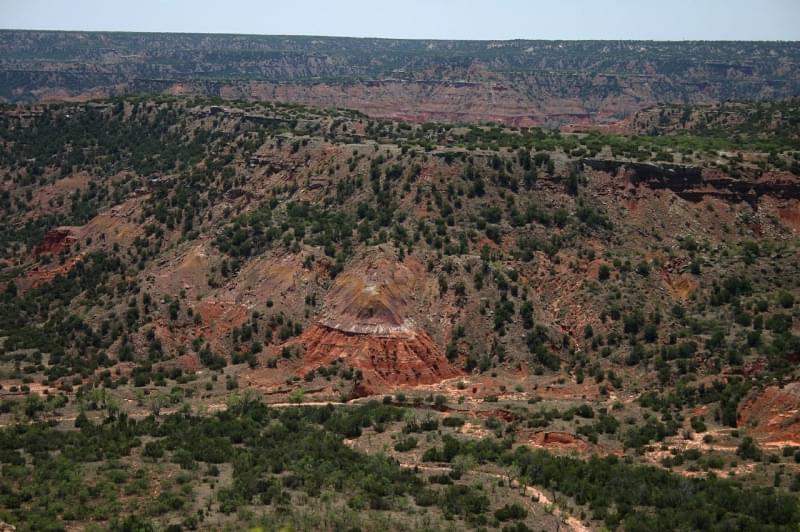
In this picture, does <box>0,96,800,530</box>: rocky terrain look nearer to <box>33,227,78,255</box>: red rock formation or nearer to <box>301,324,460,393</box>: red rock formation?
<box>301,324,460,393</box>: red rock formation

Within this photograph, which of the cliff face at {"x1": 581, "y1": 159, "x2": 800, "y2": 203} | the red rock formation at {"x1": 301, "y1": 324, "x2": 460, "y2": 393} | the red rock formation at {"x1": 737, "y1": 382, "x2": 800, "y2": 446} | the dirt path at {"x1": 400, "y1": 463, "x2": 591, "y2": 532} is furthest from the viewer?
the cliff face at {"x1": 581, "y1": 159, "x2": 800, "y2": 203}

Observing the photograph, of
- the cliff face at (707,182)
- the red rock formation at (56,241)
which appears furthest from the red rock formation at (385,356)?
the red rock formation at (56,241)

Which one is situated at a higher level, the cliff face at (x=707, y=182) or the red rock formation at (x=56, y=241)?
the cliff face at (x=707, y=182)

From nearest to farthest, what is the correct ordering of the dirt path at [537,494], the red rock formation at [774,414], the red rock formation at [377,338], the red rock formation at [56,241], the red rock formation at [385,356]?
the dirt path at [537,494] < the red rock formation at [774,414] < the red rock formation at [385,356] < the red rock formation at [377,338] < the red rock formation at [56,241]

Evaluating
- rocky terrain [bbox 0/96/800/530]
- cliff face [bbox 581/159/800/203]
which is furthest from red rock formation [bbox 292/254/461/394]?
cliff face [bbox 581/159/800/203]

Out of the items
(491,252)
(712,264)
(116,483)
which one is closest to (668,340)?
(712,264)

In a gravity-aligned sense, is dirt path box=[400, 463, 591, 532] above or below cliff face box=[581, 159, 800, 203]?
below

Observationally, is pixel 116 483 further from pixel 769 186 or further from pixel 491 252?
pixel 769 186

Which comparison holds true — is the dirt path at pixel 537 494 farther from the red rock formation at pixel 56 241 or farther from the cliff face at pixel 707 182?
the red rock formation at pixel 56 241
